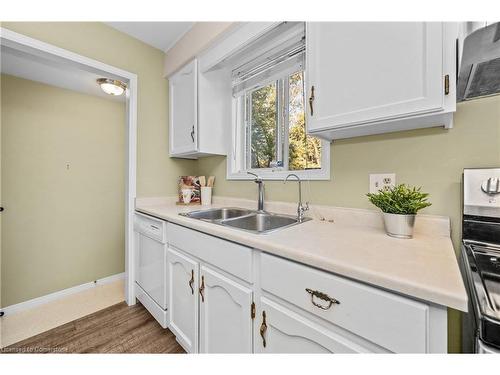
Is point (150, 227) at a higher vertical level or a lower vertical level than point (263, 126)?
lower

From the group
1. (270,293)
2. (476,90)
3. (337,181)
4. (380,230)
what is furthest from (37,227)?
(476,90)

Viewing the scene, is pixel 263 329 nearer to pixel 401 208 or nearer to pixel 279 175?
pixel 401 208

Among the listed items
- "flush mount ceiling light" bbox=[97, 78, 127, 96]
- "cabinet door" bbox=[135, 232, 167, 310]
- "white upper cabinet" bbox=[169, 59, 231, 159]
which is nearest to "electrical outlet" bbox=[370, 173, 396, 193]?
"white upper cabinet" bbox=[169, 59, 231, 159]

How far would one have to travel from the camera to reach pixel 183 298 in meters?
1.30

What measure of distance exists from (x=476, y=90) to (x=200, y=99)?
5.44ft

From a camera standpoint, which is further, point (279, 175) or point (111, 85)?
point (111, 85)

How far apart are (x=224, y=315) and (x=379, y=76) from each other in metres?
1.26

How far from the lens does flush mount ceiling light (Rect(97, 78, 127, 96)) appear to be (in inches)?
79.7

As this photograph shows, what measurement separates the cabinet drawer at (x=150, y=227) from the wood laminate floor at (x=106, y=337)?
2.26 ft

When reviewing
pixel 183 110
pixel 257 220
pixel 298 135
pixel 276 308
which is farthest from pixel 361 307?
pixel 183 110

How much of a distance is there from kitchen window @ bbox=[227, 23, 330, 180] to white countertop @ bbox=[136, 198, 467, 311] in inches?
14.5

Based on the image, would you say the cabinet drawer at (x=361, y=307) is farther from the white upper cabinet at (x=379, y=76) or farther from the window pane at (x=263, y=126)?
the window pane at (x=263, y=126)

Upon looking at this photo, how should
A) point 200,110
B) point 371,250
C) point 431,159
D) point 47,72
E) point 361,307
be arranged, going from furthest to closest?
point 47,72 → point 200,110 → point 431,159 → point 371,250 → point 361,307

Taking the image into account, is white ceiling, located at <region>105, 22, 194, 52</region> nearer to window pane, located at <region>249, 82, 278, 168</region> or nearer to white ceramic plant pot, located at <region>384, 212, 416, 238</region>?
window pane, located at <region>249, 82, 278, 168</region>
